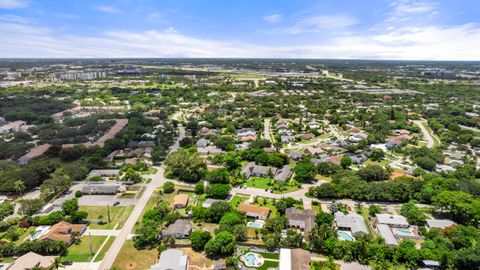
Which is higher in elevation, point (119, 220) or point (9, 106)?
point (9, 106)

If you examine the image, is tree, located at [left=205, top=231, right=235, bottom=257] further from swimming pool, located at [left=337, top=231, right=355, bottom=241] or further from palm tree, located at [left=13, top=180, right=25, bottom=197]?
palm tree, located at [left=13, top=180, right=25, bottom=197]

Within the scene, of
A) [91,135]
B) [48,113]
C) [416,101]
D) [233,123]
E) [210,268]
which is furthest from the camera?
[416,101]

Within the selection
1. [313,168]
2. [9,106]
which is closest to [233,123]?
[313,168]

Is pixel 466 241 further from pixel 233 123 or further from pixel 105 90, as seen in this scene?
pixel 105 90

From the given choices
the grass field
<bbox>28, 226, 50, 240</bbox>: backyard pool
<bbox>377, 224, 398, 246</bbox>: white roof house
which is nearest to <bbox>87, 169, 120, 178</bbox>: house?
<bbox>28, 226, 50, 240</bbox>: backyard pool

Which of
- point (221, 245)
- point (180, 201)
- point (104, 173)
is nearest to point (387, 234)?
point (221, 245)

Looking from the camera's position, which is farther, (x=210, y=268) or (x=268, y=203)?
(x=268, y=203)

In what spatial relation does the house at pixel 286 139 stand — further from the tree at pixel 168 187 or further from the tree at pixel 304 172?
the tree at pixel 168 187
